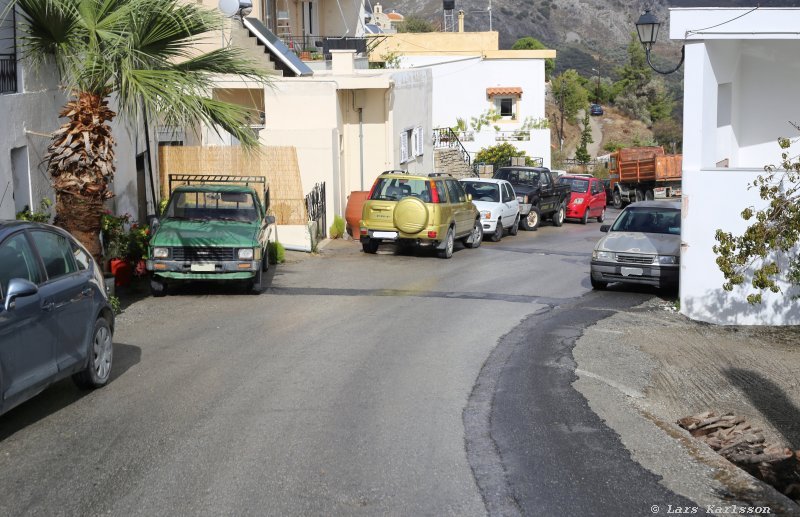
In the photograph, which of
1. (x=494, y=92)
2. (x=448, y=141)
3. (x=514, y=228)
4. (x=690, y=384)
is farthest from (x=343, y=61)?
(x=494, y=92)

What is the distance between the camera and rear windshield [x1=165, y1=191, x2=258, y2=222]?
17562 millimetres

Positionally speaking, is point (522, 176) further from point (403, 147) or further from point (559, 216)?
point (403, 147)

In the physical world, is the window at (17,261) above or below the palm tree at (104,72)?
below

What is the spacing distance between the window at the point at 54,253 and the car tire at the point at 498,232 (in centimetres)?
2035

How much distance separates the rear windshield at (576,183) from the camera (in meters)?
38.8

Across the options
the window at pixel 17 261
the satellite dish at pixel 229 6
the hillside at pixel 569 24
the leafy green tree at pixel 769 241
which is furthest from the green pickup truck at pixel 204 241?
the hillside at pixel 569 24

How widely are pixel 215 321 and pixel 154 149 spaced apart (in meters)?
10.1

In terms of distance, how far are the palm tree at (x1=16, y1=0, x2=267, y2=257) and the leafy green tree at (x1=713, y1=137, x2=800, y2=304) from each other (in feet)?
24.8

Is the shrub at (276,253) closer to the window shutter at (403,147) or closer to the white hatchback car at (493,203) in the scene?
the white hatchback car at (493,203)

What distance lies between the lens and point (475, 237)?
1059 inches

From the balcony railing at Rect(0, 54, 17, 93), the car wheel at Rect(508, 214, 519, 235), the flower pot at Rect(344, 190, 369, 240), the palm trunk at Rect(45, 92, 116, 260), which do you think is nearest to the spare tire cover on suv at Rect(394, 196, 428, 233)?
the flower pot at Rect(344, 190, 369, 240)

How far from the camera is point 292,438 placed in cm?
830

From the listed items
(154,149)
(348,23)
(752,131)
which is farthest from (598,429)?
(348,23)

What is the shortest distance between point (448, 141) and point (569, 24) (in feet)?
302
